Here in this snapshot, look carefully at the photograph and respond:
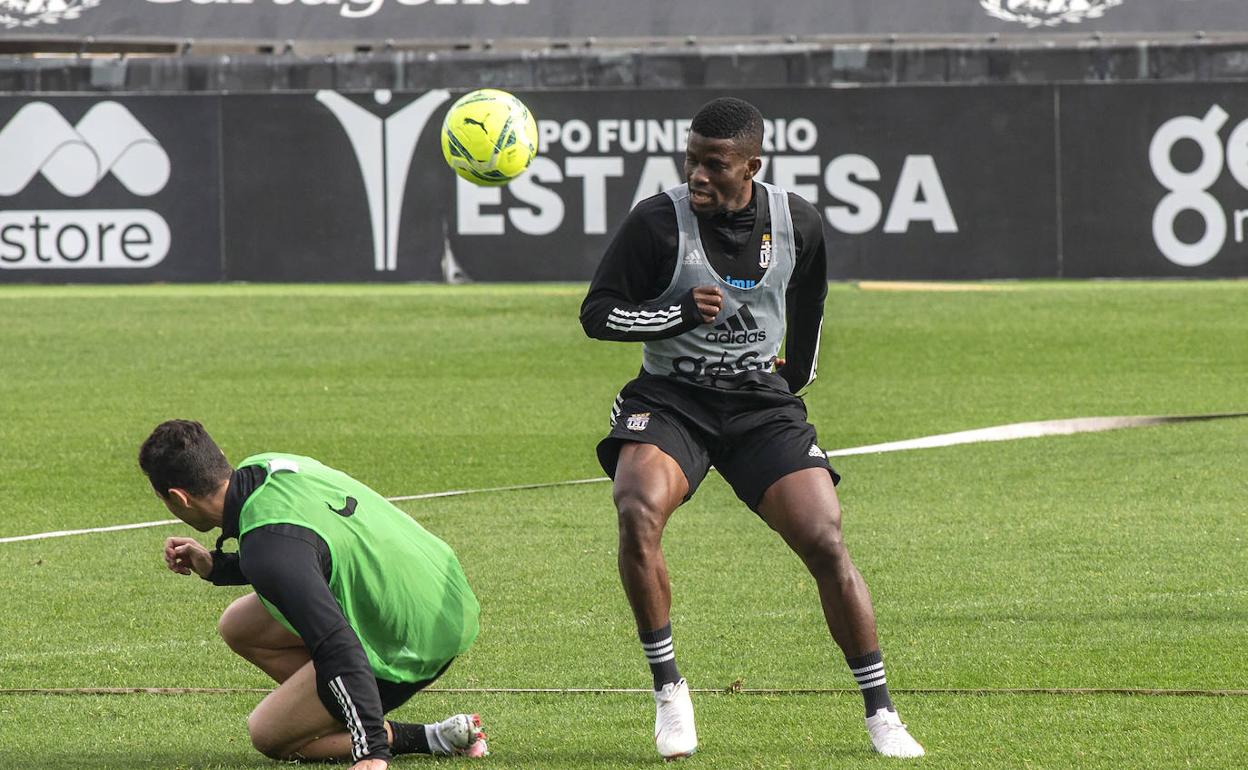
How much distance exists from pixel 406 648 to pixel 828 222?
16.6 m

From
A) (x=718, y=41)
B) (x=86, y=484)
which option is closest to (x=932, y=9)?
(x=718, y=41)

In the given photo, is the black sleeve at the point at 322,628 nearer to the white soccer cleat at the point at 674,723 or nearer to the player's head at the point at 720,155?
the white soccer cleat at the point at 674,723

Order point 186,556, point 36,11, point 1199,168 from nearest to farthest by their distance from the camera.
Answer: point 186,556 < point 1199,168 < point 36,11

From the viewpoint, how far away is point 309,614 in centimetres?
489

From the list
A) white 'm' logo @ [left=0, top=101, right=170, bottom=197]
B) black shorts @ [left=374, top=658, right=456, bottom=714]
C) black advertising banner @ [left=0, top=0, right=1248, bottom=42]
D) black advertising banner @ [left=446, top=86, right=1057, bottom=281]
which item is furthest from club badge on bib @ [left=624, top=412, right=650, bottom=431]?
black advertising banner @ [left=0, top=0, right=1248, bottom=42]

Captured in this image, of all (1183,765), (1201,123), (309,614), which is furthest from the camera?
(1201,123)

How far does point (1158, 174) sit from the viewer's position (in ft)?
69.3

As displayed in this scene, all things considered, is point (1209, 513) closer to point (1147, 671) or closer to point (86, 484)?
point (1147, 671)

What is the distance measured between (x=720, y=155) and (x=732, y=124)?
0.10m

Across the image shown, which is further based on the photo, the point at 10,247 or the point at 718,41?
the point at 718,41

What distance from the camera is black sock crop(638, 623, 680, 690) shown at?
5.56 metres

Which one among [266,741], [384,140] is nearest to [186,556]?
[266,741]

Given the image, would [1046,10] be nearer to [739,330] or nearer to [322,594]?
[739,330]

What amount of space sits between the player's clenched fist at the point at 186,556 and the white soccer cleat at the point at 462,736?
0.85m
